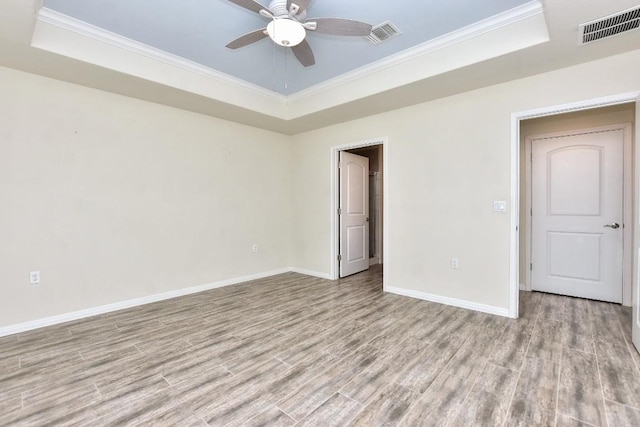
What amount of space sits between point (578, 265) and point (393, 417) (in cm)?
366

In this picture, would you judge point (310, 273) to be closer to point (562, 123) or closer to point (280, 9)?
point (280, 9)

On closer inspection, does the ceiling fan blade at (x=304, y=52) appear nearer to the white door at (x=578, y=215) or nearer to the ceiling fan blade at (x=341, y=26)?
the ceiling fan blade at (x=341, y=26)

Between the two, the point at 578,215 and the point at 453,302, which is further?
the point at 578,215

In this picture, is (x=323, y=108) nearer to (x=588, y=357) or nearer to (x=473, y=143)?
(x=473, y=143)

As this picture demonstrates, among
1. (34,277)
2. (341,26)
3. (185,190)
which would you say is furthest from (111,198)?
(341,26)

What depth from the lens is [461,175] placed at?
3490 millimetres

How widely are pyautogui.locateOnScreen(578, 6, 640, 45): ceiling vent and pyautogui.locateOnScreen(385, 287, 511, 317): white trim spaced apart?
2.59m

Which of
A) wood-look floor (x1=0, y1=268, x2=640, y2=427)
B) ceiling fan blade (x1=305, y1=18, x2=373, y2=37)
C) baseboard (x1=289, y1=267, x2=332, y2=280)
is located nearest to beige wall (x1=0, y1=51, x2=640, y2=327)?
wood-look floor (x1=0, y1=268, x2=640, y2=427)

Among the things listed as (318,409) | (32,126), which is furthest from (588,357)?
(32,126)

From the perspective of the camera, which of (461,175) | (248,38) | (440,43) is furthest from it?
(461,175)

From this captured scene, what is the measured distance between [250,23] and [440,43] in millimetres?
1842

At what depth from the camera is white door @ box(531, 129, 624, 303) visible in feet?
11.7

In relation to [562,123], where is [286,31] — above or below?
above

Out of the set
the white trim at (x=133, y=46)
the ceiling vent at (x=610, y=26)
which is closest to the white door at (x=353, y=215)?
the white trim at (x=133, y=46)
